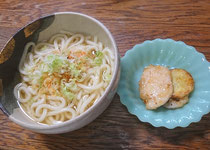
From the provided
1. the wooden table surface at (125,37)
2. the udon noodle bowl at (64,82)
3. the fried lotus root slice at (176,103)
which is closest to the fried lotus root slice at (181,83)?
the fried lotus root slice at (176,103)

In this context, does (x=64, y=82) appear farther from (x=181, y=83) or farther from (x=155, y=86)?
(x=181, y=83)

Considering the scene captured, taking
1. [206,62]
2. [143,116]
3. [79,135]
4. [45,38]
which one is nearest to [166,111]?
[143,116]

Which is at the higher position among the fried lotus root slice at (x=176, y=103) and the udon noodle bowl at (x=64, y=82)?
the udon noodle bowl at (x=64, y=82)

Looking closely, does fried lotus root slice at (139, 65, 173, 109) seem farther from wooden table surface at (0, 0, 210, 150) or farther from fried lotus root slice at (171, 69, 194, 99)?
wooden table surface at (0, 0, 210, 150)

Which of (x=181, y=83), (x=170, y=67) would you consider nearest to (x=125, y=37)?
(x=170, y=67)

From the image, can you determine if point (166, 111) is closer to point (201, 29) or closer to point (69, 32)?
point (201, 29)

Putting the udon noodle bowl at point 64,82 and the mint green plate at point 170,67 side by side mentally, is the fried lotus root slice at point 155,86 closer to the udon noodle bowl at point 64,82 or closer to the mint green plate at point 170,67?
the mint green plate at point 170,67
